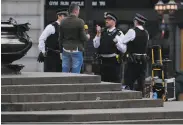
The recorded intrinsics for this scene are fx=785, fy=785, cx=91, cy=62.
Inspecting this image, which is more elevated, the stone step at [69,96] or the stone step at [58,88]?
the stone step at [58,88]

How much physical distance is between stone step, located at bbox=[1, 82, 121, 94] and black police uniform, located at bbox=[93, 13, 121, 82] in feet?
10.9

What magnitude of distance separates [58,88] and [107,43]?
12.6 ft

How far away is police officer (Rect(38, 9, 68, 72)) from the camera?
1487 centimetres

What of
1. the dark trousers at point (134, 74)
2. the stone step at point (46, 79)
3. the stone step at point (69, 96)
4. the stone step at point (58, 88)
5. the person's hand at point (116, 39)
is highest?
the person's hand at point (116, 39)

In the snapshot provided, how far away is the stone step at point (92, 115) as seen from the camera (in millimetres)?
9844

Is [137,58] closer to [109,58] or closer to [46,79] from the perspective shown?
[109,58]

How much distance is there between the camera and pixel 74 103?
34.4ft

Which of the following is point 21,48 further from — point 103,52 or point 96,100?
point 103,52

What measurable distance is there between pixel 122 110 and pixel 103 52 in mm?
4265

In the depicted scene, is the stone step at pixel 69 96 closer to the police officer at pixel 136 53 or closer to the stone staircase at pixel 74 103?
the stone staircase at pixel 74 103

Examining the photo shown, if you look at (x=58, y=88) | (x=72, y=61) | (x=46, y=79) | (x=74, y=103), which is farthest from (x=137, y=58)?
(x=74, y=103)

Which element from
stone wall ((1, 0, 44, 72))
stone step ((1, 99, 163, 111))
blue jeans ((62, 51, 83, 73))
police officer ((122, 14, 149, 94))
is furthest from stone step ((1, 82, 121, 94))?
stone wall ((1, 0, 44, 72))

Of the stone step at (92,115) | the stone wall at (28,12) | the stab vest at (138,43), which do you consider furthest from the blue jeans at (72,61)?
the stone wall at (28,12)

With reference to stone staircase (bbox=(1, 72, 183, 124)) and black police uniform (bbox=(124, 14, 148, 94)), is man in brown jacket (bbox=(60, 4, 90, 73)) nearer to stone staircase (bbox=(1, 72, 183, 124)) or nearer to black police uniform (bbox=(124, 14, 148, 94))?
black police uniform (bbox=(124, 14, 148, 94))
